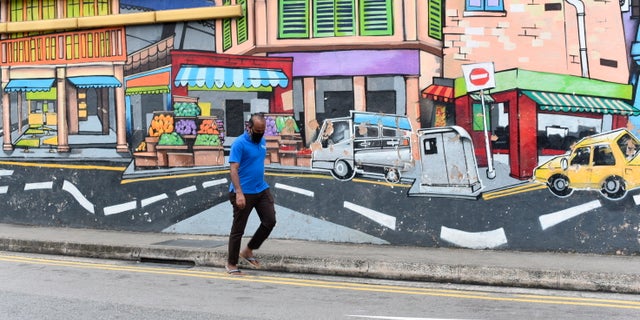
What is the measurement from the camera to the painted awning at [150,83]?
10.1 m

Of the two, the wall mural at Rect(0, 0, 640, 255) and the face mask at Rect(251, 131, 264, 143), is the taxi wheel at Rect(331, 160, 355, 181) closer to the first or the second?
the wall mural at Rect(0, 0, 640, 255)

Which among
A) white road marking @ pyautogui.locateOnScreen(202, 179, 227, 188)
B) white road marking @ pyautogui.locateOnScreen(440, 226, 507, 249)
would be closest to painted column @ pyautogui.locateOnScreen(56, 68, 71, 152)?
white road marking @ pyautogui.locateOnScreen(202, 179, 227, 188)

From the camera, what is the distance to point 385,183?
9.16 metres

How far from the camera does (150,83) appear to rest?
1024cm

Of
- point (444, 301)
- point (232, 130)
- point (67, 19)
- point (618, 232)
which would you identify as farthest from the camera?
point (67, 19)

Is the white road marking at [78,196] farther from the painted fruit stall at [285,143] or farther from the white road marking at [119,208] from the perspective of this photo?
the painted fruit stall at [285,143]

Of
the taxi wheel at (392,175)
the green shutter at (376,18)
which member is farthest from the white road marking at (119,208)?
the green shutter at (376,18)

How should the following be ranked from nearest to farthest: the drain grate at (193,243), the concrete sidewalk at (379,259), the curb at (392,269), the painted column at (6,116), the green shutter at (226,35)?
the curb at (392,269) → the concrete sidewalk at (379,259) → the drain grate at (193,243) → the green shutter at (226,35) → the painted column at (6,116)

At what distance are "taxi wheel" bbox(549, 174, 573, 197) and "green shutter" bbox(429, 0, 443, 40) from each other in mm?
2440

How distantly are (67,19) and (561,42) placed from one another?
7.71m

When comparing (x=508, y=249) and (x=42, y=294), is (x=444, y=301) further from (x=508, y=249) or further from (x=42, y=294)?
(x=42, y=294)

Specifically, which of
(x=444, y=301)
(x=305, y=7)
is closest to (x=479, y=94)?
(x=305, y=7)

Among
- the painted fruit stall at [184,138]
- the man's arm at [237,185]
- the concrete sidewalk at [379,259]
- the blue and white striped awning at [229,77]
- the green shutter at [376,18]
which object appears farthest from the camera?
the painted fruit stall at [184,138]

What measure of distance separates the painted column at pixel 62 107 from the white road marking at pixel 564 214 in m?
7.60
